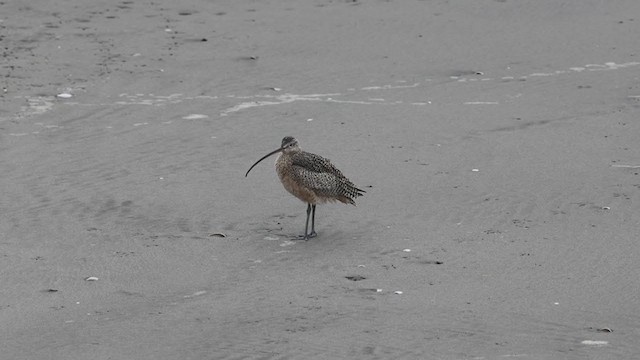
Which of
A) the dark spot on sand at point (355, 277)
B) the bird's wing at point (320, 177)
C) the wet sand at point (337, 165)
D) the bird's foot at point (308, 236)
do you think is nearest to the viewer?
the wet sand at point (337, 165)

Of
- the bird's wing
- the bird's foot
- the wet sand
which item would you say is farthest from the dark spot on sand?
the bird's wing

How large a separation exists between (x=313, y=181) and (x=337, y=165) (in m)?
1.93

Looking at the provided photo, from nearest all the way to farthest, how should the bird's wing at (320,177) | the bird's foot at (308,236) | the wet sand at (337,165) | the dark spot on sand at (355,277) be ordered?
the wet sand at (337,165), the dark spot on sand at (355,277), the bird's foot at (308,236), the bird's wing at (320,177)

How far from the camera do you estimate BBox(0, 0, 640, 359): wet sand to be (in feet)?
28.2

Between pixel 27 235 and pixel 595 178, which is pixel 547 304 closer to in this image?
pixel 595 178

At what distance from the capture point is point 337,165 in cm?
1277

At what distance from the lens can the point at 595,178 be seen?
12172mm

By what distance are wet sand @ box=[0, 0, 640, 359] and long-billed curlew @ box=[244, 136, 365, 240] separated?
277mm

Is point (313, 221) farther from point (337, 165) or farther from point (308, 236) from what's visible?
point (337, 165)

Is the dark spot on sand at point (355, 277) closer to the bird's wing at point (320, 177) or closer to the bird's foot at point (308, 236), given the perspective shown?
the bird's foot at point (308, 236)

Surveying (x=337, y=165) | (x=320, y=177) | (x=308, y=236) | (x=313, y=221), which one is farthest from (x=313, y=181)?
(x=337, y=165)

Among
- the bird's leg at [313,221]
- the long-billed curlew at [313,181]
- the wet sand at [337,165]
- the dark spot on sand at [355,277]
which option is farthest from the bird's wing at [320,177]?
the dark spot on sand at [355,277]

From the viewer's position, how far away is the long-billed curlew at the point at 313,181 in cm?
1085

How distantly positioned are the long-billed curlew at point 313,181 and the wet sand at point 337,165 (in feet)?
0.91
